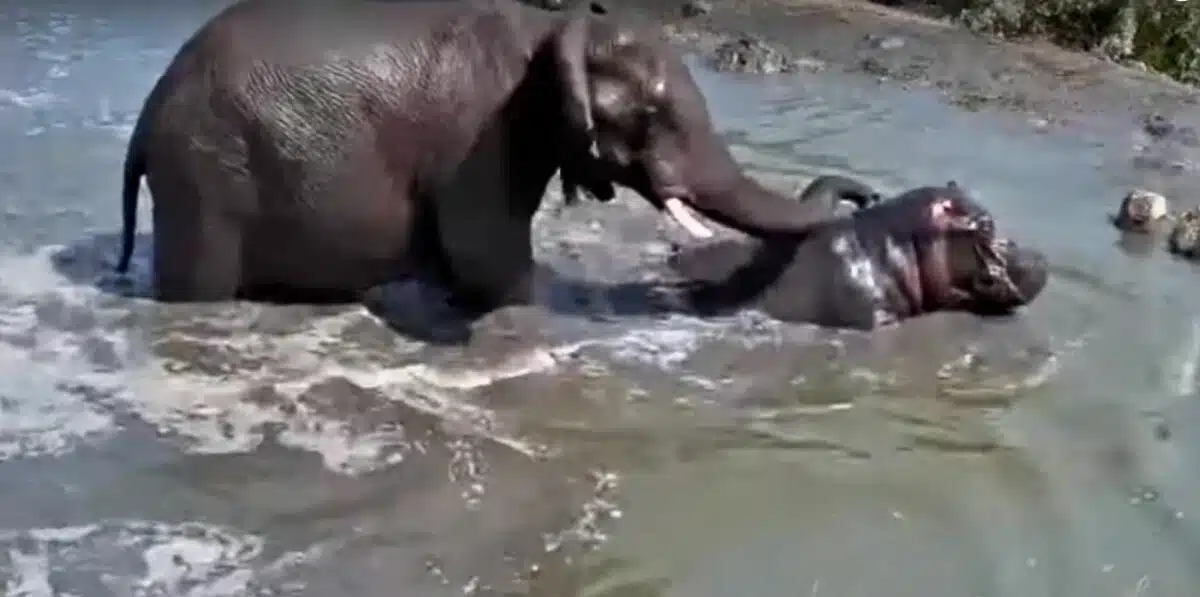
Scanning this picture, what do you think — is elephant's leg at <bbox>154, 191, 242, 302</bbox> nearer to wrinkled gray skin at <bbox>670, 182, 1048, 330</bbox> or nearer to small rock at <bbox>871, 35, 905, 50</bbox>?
wrinkled gray skin at <bbox>670, 182, 1048, 330</bbox>

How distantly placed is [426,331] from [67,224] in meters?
1.92

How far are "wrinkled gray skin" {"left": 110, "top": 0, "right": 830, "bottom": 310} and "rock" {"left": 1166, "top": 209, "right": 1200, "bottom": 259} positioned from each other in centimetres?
239

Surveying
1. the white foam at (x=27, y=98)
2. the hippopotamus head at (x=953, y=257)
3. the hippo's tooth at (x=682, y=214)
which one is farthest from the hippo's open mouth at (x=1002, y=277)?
the white foam at (x=27, y=98)

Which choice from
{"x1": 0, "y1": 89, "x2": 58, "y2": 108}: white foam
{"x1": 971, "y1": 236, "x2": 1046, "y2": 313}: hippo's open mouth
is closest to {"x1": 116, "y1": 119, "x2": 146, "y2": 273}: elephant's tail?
{"x1": 971, "y1": 236, "x2": 1046, "y2": 313}: hippo's open mouth

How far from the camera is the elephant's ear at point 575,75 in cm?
595

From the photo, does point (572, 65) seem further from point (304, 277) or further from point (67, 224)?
point (67, 224)

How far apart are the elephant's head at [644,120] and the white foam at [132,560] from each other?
6.53ft

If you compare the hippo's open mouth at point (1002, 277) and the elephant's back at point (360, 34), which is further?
the hippo's open mouth at point (1002, 277)

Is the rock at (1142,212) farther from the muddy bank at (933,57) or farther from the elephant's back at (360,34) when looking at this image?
the elephant's back at (360,34)

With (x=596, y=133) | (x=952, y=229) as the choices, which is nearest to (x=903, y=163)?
(x=952, y=229)

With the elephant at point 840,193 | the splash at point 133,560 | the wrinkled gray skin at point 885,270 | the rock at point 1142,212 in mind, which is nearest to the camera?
the splash at point 133,560

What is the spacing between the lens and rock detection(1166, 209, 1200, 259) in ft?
25.2

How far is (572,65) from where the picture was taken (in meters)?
5.97

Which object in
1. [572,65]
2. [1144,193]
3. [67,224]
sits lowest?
[67,224]
